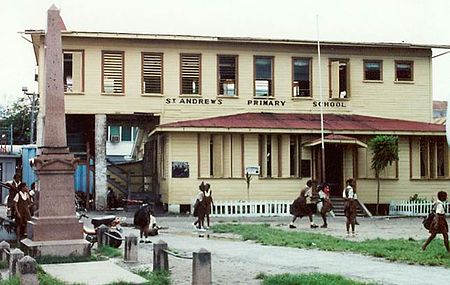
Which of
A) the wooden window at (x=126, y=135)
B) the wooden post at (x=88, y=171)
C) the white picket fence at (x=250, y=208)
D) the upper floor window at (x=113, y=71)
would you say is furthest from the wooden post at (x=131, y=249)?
the wooden window at (x=126, y=135)

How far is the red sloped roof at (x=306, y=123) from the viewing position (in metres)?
34.0

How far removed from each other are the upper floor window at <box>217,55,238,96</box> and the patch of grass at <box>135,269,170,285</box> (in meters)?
22.4

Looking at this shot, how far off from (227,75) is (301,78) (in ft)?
11.6

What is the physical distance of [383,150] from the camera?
110ft

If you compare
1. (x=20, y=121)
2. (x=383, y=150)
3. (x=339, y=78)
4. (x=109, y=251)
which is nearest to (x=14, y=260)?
(x=109, y=251)

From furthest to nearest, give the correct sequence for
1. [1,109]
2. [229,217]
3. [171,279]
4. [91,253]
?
1. [1,109]
2. [229,217]
3. [91,253]
4. [171,279]

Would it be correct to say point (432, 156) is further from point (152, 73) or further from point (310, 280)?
point (310, 280)

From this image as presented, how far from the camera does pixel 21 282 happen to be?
11.1 meters

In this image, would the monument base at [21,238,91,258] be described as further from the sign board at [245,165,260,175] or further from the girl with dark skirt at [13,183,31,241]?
the sign board at [245,165,260,175]

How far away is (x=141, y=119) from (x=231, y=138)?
4844 mm

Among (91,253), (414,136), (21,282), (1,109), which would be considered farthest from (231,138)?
(1,109)

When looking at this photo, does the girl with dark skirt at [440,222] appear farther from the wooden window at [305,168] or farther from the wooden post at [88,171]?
the wooden post at [88,171]

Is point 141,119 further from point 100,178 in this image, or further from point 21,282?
point 21,282

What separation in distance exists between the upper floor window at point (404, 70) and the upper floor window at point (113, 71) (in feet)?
43.1
